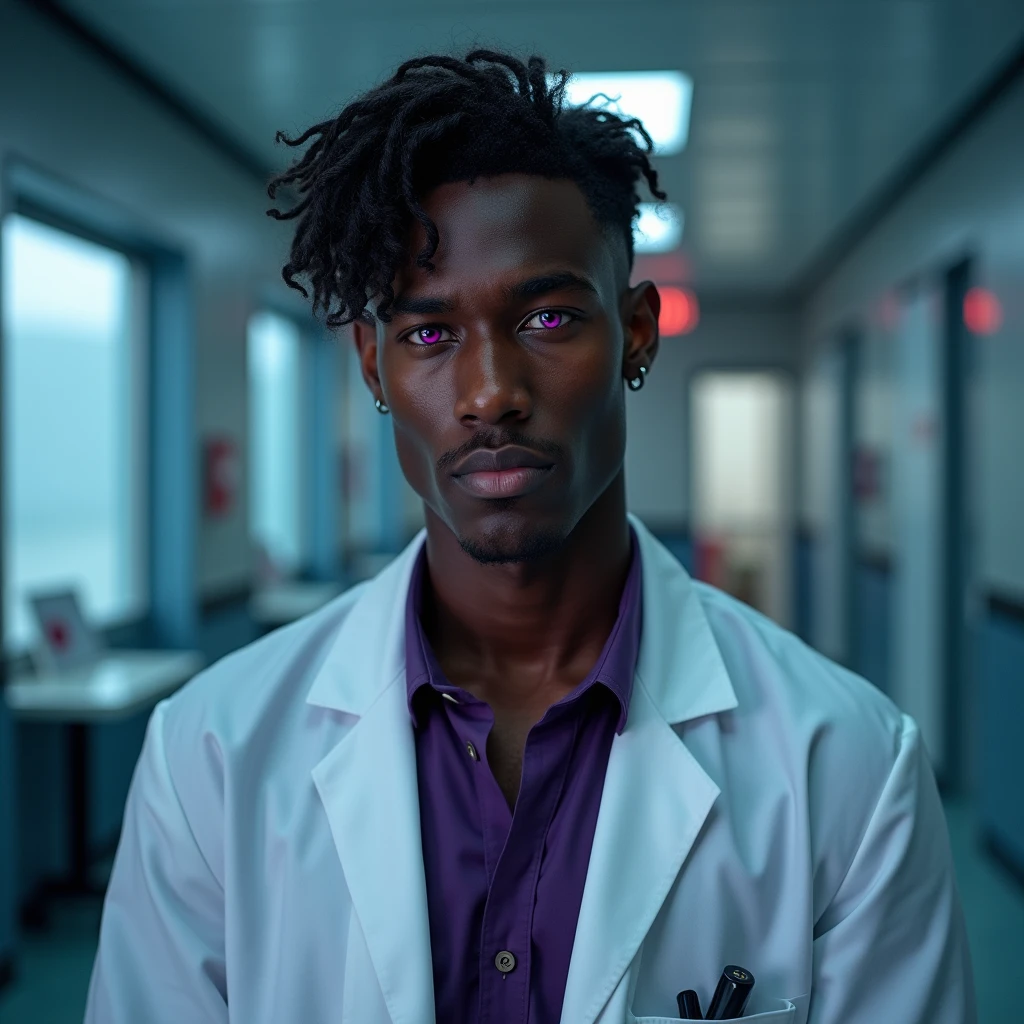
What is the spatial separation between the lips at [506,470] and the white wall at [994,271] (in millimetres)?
3165

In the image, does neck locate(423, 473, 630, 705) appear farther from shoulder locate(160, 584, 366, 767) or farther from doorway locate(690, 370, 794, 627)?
doorway locate(690, 370, 794, 627)

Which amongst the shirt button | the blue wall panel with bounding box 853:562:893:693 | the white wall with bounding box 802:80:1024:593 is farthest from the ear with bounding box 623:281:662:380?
the blue wall panel with bounding box 853:562:893:693

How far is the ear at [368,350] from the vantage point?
1.03 metres

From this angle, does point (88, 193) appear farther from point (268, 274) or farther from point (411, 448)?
point (411, 448)

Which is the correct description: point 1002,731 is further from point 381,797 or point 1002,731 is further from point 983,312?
point 381,797

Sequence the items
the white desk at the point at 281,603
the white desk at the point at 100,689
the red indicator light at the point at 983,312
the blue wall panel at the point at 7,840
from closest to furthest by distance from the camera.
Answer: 1. the blue wall panel at the point at 7,840
2. the white desk at the point at 100,689
3. the red indicator light at the point at 983,312
4. the white desk at the point at 281,603

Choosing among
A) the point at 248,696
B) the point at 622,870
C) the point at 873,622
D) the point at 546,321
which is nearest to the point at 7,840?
the point at 248,696

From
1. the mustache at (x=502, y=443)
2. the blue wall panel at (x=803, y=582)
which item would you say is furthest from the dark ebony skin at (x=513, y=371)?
the blue wall panel at (x=803, y=582)

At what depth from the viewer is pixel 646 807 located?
93cm

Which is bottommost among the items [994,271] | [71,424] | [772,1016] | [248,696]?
[772,1016]

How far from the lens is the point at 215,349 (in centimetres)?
446

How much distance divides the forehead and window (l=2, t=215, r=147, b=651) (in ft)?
7.58

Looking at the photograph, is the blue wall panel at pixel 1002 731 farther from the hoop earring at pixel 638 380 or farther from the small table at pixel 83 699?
the hoop earring at pixel 638 380

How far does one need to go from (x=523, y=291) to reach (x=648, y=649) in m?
0.36
